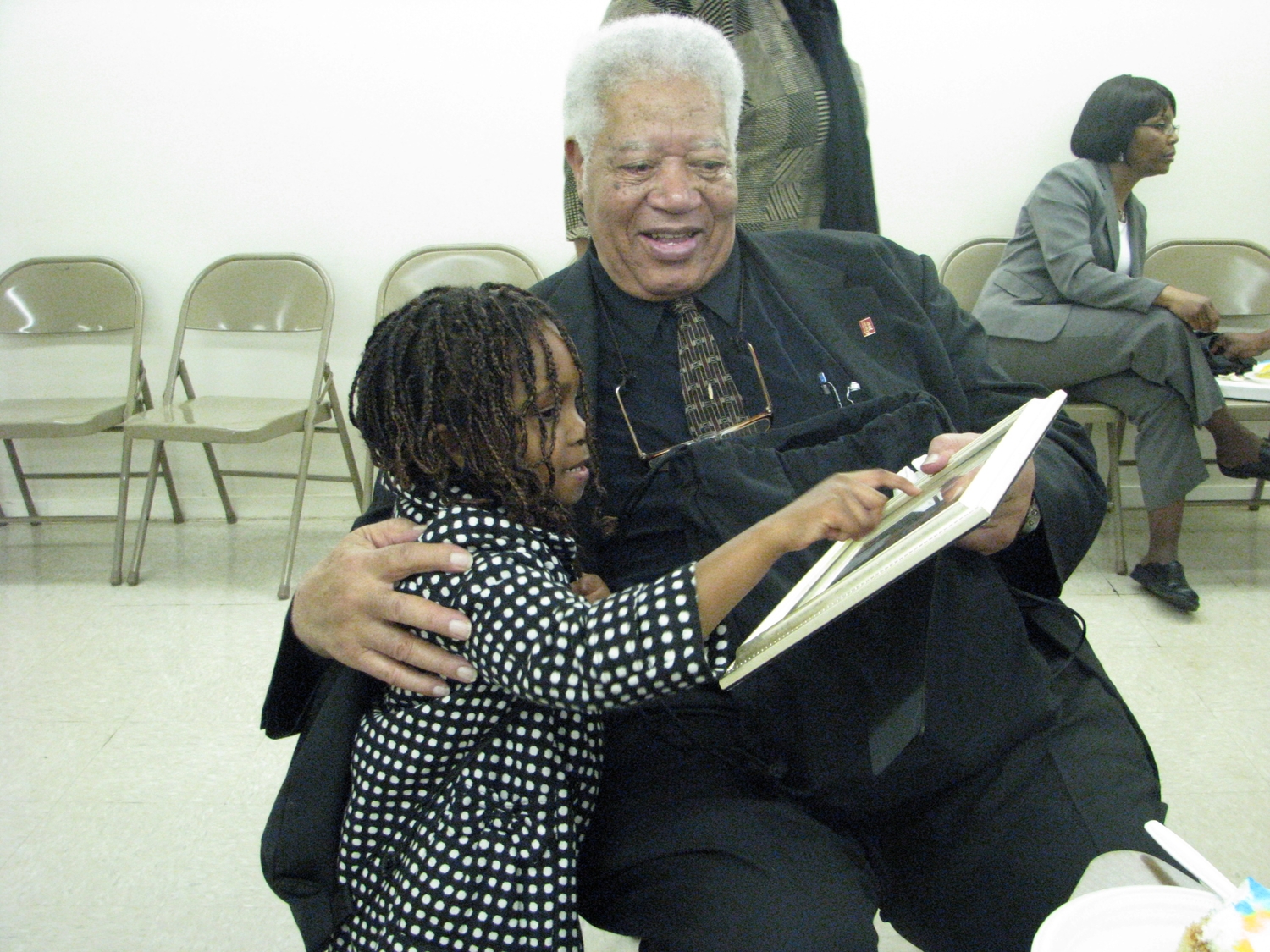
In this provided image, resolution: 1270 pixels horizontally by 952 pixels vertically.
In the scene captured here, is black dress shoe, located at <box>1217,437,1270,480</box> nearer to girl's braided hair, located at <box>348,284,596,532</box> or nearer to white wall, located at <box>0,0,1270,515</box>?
white wall, located at <box>0,0,1270,515</box>

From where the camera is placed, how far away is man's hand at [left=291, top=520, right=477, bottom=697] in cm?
98

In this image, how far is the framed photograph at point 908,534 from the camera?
0.69 metres

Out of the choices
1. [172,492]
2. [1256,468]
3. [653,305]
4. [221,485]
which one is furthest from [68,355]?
[1256,468]

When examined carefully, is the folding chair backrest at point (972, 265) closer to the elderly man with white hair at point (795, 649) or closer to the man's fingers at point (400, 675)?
the elderly man with white hair at point (795, 649)

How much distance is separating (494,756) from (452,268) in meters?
2.71

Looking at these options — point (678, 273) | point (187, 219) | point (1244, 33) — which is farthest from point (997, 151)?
point (187, 219)

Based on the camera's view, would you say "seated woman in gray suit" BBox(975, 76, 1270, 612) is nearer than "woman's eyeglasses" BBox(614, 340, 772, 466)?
No

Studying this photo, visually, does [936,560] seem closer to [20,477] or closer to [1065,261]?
[1065,261]

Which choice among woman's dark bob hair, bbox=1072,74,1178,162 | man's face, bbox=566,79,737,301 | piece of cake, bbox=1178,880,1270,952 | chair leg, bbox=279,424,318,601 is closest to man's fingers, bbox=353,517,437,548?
man's face, bbox=566,79,737,301

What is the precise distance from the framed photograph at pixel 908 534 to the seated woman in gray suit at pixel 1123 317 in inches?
91.0

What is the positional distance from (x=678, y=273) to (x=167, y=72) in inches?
118

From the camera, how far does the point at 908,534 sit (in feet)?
2.53

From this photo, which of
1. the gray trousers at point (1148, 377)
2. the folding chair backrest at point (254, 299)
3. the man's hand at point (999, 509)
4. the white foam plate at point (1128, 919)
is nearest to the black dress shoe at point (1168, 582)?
the gray trousers at point (1148, 377)

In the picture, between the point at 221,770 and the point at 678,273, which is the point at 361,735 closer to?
the point at 678,273
